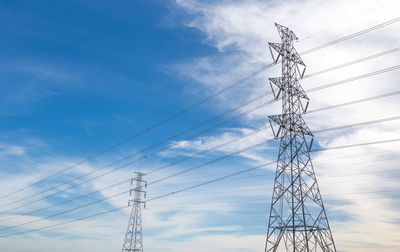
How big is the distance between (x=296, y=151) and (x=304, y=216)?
18.5ft

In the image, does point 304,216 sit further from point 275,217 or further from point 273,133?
point 273,133

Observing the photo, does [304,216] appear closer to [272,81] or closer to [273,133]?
[273,133]

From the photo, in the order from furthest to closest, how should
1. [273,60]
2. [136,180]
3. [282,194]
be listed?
[136,180] < [273,60] < [282,194]

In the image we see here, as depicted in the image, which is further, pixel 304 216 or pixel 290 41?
pixel 290 41

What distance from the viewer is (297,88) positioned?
29.0 m

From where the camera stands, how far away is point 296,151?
87.5 feet

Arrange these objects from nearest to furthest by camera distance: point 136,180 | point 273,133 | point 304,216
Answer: point 304,216 → point 273,133 → point 136,180

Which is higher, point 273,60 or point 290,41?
point 290,41

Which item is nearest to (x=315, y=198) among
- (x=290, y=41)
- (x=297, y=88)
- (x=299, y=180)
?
(x=299, y=180)

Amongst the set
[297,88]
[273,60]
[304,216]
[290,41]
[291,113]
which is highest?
[290,41]

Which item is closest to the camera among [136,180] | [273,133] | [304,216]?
[304,216]

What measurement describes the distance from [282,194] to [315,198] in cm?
277

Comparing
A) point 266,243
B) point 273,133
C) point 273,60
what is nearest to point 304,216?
point 266,243

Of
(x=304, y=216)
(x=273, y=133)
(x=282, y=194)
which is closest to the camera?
(x=304, y=216)
